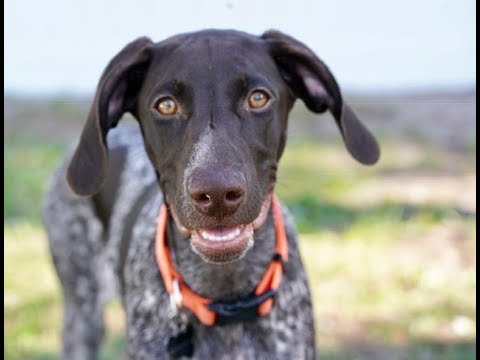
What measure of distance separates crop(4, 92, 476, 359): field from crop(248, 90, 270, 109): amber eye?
148 centimetres

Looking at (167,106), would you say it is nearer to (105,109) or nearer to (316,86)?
(105,109)

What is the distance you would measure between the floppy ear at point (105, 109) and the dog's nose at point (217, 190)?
76cm

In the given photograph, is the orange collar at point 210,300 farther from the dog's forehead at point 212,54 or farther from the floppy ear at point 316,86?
the dog's forehead at point 212,54

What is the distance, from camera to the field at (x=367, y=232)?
22.2ft

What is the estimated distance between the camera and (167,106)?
4.10m

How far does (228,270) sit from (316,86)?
0.86 meters

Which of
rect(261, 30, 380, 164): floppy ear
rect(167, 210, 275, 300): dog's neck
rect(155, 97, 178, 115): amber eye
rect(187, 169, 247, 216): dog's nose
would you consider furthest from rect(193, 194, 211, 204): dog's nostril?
rect(261, 30, 380, 164): floppy ear

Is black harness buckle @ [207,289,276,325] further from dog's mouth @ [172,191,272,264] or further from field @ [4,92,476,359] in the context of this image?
field @ [4,92,476,359]

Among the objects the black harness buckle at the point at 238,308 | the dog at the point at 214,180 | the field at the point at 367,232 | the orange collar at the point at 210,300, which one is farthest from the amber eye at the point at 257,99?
the field at the point at 367,232

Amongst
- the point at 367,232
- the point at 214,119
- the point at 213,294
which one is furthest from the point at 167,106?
the point at 367,232

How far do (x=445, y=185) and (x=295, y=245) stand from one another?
16.8 ft

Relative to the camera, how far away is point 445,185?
9.58 metres

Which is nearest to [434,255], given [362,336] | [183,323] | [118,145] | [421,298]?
[421,298]

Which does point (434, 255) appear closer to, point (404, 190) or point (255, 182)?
point (404, 190)
